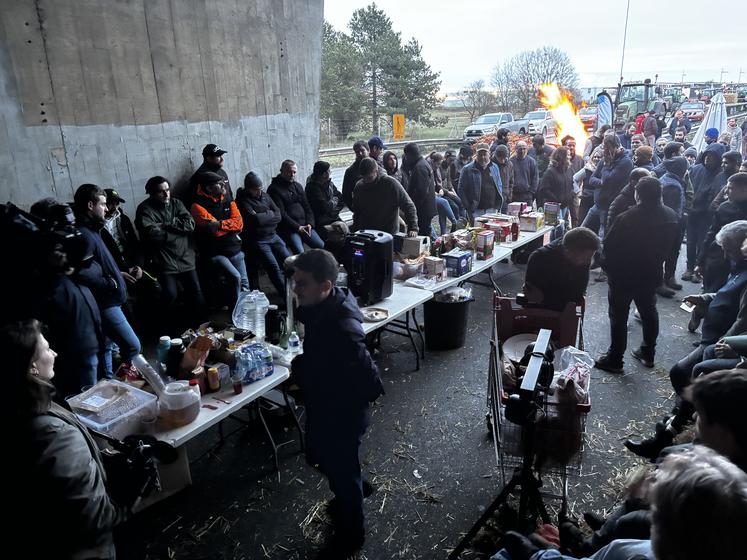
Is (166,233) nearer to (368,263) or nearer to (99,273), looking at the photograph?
(99,273)

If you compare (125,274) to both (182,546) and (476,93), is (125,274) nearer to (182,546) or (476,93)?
(182,546)

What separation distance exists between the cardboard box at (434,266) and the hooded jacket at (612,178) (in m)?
3.63

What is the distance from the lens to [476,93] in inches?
1438

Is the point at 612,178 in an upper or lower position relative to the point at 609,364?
upper

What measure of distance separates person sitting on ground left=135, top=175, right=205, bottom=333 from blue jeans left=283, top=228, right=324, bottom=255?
148cm

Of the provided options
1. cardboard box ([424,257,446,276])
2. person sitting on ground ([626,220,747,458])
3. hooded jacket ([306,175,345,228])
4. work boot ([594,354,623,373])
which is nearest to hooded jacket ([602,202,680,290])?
person sitting on ground ([626,220,747,458])

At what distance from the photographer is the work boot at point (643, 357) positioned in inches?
196

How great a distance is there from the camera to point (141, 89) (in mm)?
5672

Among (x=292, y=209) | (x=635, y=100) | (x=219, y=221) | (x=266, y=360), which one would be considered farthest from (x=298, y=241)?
(x=635, y=100)

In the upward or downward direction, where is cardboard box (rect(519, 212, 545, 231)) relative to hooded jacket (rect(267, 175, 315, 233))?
downward

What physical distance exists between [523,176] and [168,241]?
241 inches

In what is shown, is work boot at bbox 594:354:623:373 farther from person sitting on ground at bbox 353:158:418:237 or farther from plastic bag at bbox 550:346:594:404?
person sitting on ground at bbox 353:158:418:237

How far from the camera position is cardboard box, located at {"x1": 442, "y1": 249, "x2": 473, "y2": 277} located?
206 inches

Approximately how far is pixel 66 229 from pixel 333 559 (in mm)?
2910
